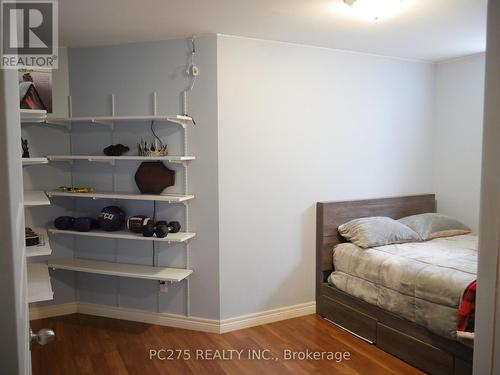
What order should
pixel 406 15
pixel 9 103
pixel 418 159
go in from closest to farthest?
pixel 9 103 < pixel 406 15 < pixel 418 159

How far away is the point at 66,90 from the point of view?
3.35 metres

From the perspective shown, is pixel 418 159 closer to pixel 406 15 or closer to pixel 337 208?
pixel 337 208

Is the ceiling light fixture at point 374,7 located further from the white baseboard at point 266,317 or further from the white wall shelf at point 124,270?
the white baseboard at point 266,317

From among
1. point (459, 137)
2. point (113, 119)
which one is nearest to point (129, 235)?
point (113, 119)

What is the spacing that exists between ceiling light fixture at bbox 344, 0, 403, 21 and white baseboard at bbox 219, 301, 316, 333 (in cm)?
243

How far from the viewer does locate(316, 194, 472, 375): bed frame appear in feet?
7.99

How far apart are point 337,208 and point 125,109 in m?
2.07

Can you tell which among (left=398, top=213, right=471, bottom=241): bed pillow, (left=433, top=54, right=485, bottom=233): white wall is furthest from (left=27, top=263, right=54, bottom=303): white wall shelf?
(left=433, top=54, right=485, bottom=233): white wall

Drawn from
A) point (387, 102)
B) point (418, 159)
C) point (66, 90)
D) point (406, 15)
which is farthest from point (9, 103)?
point (418, 159)

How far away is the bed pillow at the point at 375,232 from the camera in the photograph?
3225 mm

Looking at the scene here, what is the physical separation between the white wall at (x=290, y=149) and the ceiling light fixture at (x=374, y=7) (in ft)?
2.84

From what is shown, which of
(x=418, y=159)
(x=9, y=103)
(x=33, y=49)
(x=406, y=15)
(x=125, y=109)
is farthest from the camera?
(x=418, y=159)

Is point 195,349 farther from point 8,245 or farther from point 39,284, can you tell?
point 8,245

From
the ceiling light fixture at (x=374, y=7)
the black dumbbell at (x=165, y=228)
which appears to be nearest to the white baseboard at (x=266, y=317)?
the black dumbbell at (x=165, y=228)
